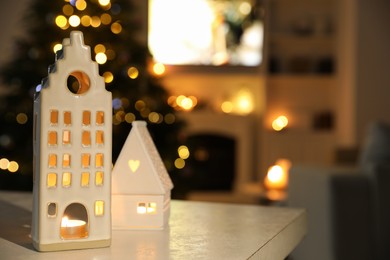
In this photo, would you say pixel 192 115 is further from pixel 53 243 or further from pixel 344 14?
pixel 53 243

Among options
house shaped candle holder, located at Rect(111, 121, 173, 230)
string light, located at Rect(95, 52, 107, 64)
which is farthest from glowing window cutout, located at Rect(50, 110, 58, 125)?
string light, located at Rect(95, 52, 107, 64)

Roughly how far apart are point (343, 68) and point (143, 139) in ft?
21.1

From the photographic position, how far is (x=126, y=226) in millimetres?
1236

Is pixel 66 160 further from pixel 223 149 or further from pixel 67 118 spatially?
pixel 223 149

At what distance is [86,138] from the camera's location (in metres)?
1.07

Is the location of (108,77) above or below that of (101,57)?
below

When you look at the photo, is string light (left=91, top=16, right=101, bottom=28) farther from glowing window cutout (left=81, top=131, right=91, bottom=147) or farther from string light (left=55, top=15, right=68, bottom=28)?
glowing window cutout (left=81, top=131, right=91, bottom=147)

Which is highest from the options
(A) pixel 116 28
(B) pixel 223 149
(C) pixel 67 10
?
(C) pixel 67 10

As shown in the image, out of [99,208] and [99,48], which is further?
[99,48]

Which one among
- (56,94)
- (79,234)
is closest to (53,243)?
(79,234)

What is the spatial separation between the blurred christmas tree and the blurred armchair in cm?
103

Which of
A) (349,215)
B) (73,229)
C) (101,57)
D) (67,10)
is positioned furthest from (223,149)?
(73,229)

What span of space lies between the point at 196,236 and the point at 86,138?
0.27 m

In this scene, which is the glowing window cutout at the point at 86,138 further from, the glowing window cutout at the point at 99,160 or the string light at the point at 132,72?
the string light at the point at 132,72
